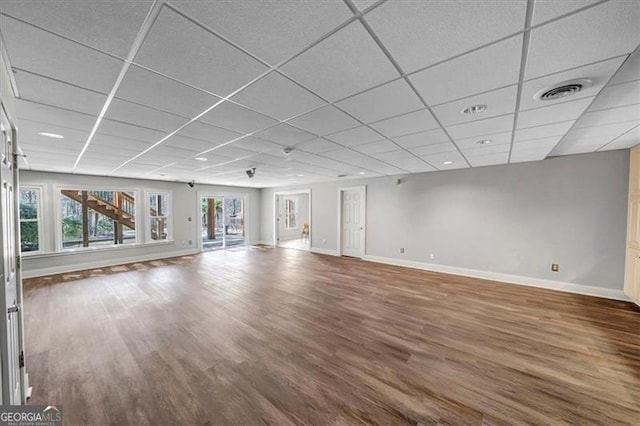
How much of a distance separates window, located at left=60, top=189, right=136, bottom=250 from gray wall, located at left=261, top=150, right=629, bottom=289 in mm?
7426

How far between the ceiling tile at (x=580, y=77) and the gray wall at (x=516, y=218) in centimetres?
336

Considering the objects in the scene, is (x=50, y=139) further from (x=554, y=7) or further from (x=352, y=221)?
(x=352, y=221)

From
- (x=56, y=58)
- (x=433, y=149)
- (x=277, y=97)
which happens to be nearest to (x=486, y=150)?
(x=433, y=149)

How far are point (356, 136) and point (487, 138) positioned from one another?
1.74 m

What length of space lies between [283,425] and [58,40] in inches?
105

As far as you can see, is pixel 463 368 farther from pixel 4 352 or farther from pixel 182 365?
pixel 4 352

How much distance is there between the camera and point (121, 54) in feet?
4.58

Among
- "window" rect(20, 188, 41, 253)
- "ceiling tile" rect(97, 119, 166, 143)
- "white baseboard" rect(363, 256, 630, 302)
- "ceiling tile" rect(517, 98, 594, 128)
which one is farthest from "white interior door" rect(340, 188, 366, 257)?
"window" rect(20, 188, 41, 253)

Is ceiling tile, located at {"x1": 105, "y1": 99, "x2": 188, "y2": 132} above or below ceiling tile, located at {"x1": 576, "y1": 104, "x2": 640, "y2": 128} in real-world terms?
below

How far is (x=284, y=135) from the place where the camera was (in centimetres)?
291

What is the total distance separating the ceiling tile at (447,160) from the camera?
13.3ft

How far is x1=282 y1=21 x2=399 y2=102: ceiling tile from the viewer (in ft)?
4.29

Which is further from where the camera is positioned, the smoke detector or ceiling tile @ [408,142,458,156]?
ceiling tile @ [408,142,458,156]

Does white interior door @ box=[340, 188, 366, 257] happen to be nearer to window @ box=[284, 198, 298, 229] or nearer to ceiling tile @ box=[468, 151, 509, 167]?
ceiling tile @ box=[468, 151, 509, 167]
